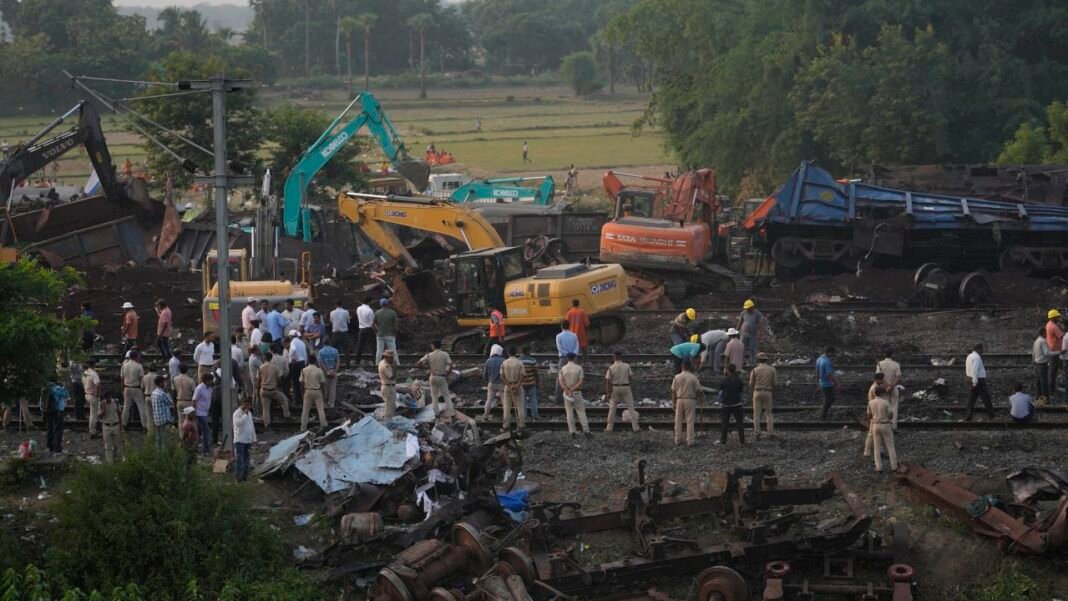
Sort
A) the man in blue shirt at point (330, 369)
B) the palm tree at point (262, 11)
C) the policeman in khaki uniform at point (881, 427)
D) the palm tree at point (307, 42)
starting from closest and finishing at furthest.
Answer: the policeman in khaki uniform at point (881, 427)
the man in blue shirt at point (330, 369)
the palm tree at point (307, 42)
the palm tree at point (262, 11)

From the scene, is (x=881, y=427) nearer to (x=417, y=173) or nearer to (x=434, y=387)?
(x=434, y=387)

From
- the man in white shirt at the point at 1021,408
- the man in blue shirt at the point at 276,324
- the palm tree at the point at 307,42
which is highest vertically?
the palm tree at the point at 307,42

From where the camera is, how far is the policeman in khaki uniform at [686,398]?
1925 cm

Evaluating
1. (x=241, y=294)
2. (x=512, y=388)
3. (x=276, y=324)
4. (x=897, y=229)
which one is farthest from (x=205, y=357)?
(x=897, y=229)

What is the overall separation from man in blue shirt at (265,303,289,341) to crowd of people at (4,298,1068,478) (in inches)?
1.5

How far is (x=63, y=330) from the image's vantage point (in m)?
16.6

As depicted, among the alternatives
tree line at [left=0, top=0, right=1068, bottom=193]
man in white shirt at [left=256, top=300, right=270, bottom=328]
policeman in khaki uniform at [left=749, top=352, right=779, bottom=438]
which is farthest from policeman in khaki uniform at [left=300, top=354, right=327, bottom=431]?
tree line at [left=0, top=0, right=1068, bottom=193]

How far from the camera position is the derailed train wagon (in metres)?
31.3

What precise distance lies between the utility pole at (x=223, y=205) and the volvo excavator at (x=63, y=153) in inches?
532

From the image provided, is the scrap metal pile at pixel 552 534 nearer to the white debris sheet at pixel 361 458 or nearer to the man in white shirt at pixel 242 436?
the white debris sheet at pixel 361 458

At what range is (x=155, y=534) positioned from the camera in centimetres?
1500

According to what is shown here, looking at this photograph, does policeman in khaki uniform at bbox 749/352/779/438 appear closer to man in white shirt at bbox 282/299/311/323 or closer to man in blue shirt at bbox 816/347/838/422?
man in blue shirt at bbox 816/347/838/422

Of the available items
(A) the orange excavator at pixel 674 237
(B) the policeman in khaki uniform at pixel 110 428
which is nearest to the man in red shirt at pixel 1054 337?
(A) the orange excavator at pixel 674 237

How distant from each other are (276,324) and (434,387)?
445cm
